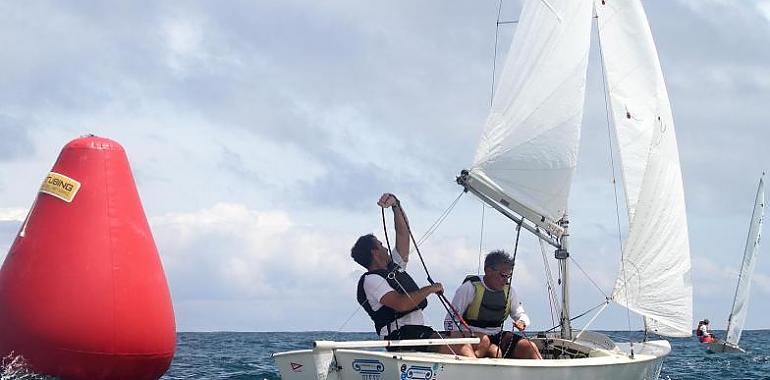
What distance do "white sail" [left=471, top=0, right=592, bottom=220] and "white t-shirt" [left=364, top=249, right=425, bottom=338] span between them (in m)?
2.57

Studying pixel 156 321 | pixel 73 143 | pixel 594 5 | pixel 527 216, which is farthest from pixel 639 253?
pixel 73 143

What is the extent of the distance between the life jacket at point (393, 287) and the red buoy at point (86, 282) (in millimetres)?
2019

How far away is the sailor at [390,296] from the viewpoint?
944 centimetres

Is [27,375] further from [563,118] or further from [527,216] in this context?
[563,118]

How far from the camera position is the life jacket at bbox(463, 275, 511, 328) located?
10781mm

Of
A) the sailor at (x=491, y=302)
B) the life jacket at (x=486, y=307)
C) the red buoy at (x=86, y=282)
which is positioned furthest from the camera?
the life jacket at (x=486, y=307)

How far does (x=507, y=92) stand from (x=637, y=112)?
2115 millimetres

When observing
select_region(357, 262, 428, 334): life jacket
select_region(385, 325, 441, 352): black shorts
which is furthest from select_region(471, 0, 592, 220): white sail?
select_region(385, 325, 441, 352): black shorts

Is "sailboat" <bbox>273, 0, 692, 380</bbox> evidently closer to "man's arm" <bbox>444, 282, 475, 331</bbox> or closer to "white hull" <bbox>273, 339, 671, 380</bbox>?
"man's arm" <bbox>444, 282, 475, 331</bbox>

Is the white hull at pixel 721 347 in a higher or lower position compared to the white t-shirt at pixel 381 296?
higher

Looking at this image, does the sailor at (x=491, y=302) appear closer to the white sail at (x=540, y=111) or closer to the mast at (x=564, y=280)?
the white sail at (x=540, y=111)

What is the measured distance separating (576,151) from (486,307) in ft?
8.11

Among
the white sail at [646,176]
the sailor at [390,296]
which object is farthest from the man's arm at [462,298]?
the white sail at [646,176]

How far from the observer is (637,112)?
13.3 m
